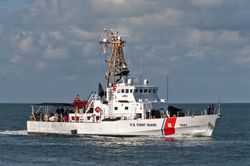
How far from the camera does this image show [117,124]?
7056 centimetres

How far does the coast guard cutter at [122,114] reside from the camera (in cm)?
6919

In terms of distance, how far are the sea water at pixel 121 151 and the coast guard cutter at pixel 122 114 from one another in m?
0.96

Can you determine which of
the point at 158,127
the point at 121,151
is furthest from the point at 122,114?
the point at 121,151

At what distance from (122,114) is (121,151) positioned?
10733mm

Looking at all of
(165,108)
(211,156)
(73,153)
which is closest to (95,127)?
(165,108)

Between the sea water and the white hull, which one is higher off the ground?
the white hull

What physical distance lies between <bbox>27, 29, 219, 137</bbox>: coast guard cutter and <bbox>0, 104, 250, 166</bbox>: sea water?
96cm

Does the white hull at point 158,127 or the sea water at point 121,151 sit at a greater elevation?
the white hull at point 158,127

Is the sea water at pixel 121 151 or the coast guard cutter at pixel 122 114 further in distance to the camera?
the coast guard cutter at pixel 122 114

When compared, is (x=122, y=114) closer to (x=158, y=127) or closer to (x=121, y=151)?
(x=158, y=127)

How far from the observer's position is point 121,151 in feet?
201

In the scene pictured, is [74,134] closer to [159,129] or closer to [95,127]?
[95,127]

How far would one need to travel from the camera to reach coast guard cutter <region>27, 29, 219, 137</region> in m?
69.2

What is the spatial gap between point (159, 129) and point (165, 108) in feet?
12.9
